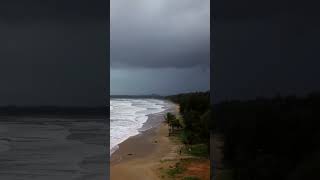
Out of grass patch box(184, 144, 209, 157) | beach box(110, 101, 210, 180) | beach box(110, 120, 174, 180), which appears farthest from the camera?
grass patch box(184, 144, 209, 157)

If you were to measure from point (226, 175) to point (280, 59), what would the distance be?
4.21 ft

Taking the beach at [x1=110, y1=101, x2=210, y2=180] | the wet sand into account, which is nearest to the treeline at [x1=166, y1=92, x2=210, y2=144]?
the beach at [x1=110, y1=101, x2=210, y2=180]

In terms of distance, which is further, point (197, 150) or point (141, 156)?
point (141, 156)

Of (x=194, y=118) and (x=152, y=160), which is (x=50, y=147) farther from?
(x=194, y=118)

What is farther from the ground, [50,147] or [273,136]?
[273,136]

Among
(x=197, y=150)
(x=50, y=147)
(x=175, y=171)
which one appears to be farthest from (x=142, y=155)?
(x=50, y=147)

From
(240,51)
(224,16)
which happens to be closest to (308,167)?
(240,51)

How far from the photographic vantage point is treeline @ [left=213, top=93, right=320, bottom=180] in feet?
14.6

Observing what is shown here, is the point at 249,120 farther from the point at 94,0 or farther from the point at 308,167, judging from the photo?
the point at 94,0

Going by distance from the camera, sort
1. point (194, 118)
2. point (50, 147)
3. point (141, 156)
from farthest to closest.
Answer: point (141, 156)
point (194, 118)
point (50, 147)

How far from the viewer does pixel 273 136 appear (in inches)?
182

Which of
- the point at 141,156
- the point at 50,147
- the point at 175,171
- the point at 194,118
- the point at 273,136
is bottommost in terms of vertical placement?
the point at 141,156

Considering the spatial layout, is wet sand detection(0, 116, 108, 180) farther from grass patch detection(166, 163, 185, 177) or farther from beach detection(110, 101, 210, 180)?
grass patch detection(166, 163, 185, 177)

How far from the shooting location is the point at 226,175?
498cm
